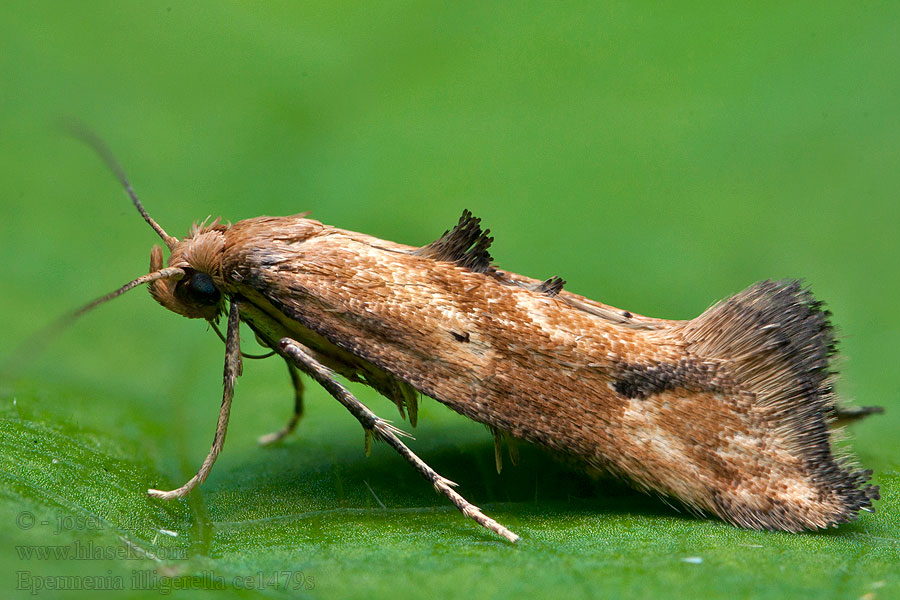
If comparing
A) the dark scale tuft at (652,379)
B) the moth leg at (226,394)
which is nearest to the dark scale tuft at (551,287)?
the dark scale tuft at (652,379)

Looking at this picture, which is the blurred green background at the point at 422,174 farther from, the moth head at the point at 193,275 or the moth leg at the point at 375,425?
the moth head at the point at 193,275

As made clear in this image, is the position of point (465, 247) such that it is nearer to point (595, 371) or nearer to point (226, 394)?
point (595, 371)

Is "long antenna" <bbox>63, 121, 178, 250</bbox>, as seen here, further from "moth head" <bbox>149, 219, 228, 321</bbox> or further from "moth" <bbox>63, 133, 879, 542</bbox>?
"moth" <bbox>63, 133, 879, 542</bbox>

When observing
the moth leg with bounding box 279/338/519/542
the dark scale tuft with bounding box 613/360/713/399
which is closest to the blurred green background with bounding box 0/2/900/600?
the moth leg with bounding box 279/338/519/542

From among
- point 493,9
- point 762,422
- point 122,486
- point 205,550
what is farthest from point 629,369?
point 493,9

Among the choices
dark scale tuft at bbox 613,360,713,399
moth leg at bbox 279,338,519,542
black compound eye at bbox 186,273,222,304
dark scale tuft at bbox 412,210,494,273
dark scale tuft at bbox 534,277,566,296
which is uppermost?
dark scale tuft at bbox 412,210,494,273

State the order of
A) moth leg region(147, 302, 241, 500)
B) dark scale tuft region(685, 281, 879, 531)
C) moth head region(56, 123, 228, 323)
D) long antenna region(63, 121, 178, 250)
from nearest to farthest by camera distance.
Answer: dark scale tuft region(685, 281, 879, 531) → moth leg region(147, 302, 241, 500) → moth head region(56, 123, 228, 323) → long antenna region(63, 121, 178, 250)
